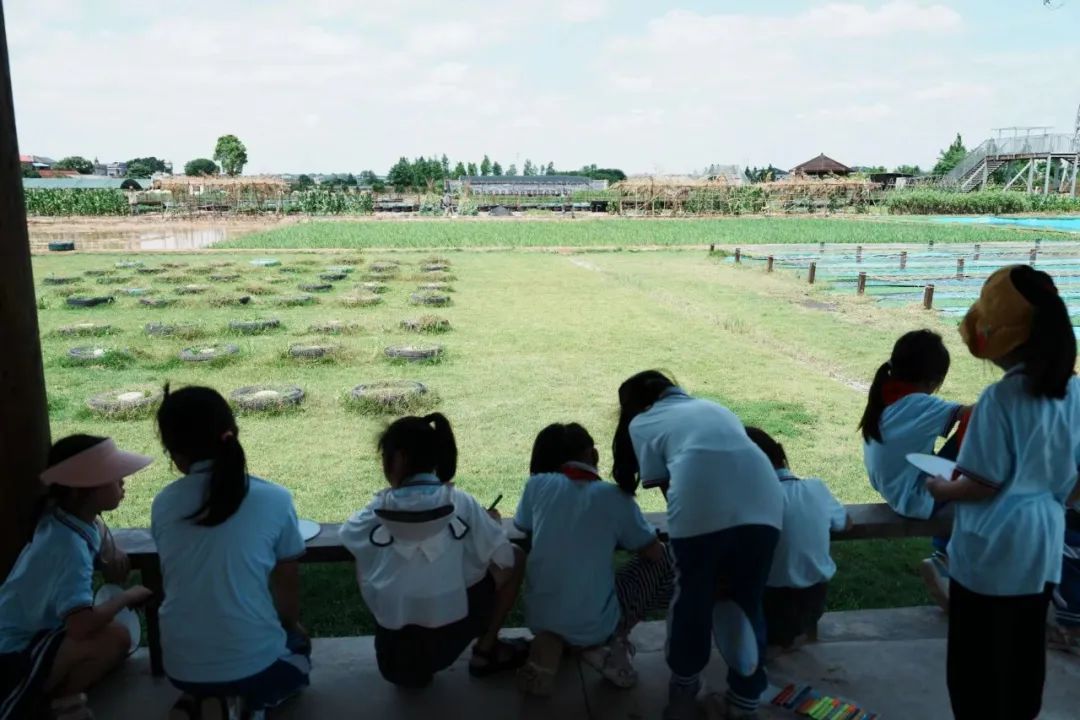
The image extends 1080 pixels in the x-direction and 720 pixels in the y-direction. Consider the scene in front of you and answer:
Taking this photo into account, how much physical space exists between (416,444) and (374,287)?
11.3m

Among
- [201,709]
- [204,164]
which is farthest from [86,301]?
[204,164]

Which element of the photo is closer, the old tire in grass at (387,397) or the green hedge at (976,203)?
the old tire in grass at (387,397)

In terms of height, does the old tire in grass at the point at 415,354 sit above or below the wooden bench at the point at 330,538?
below

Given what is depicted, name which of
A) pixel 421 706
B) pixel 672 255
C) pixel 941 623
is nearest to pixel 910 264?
pixel 672 255

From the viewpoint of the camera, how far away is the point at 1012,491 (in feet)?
5.75

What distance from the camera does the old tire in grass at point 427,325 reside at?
9484 millimetres

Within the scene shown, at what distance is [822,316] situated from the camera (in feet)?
35.4

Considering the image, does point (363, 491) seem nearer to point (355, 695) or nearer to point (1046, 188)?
point (355, 695)

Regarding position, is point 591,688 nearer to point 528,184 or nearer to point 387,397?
point 387,397

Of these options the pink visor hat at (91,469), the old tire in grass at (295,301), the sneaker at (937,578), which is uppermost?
the pink visor hat at (91,469)

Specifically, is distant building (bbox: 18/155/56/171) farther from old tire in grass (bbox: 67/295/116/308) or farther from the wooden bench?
the wooden bench

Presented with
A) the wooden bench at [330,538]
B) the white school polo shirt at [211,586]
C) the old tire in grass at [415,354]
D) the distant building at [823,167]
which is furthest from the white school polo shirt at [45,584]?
the distant building at [823,167]

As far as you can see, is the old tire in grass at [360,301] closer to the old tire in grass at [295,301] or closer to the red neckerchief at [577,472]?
the old tire in grass at [295,301]

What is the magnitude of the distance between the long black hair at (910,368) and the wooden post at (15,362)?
256 centimetres
